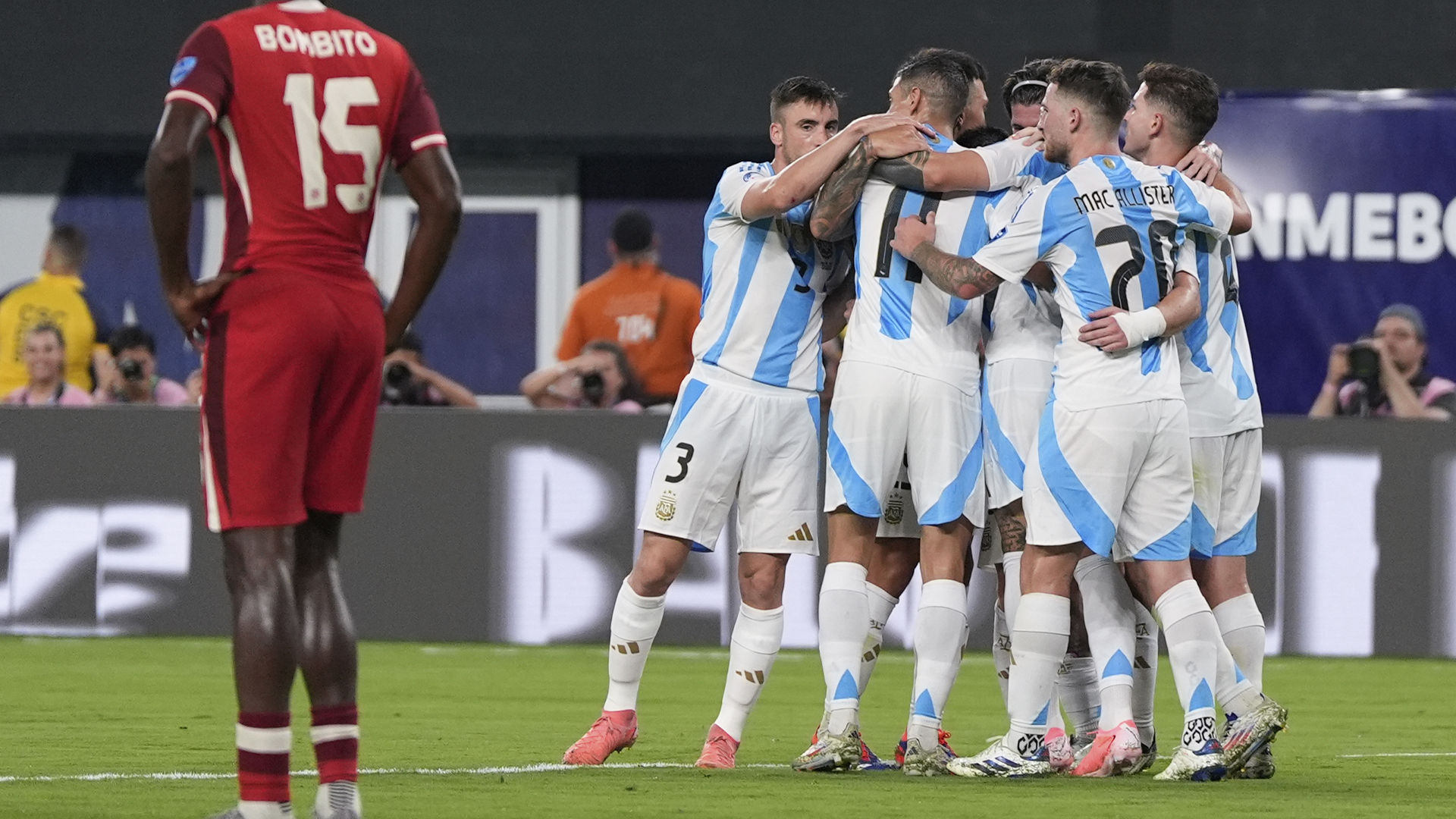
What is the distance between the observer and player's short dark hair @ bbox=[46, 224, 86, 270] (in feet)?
46.0

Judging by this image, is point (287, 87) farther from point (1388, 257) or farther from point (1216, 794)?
point (1388, 257)

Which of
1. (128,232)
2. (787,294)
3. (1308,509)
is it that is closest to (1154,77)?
(787,294)

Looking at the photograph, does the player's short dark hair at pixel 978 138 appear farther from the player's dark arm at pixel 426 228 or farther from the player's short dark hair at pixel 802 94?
the player's dark arm at pixel 426 228

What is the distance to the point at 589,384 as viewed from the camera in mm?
12133

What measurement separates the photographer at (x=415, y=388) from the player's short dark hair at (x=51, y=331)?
1.97 metres

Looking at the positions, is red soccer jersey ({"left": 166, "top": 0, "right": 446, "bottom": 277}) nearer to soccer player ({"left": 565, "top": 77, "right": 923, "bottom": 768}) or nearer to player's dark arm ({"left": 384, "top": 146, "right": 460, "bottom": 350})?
player's dark arm ({"left": 384, "top": 146, "right": 460, "bottom": 350})

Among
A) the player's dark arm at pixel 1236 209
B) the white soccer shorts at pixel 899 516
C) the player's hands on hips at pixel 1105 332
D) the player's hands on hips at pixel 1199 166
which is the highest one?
the player's hands on hips at pixel 1199 166

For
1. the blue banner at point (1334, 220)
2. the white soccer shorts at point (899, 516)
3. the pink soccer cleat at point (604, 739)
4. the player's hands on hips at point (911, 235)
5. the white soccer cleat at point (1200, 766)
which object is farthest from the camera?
the blue banner at point (1334, 220)

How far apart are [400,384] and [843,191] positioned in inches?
237

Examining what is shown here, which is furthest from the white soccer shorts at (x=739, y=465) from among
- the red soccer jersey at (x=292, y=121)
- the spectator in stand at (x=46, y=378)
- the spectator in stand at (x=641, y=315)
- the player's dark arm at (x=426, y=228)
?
the spectator in stand at (x=46, y=378)

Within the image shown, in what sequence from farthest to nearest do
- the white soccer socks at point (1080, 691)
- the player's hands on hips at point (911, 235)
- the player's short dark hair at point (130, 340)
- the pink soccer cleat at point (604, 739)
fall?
the player's short dark hair at point (130, 340) → the white soccer socks at point (1080, 691) → the pink soccer cleat at point (604, 739) → the player's hands on hips at point (911, 235)

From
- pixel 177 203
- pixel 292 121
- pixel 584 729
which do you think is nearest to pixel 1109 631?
pixel 584 729

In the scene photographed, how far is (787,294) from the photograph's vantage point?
6957 millimetres

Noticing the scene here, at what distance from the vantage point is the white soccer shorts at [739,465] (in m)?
6.93
